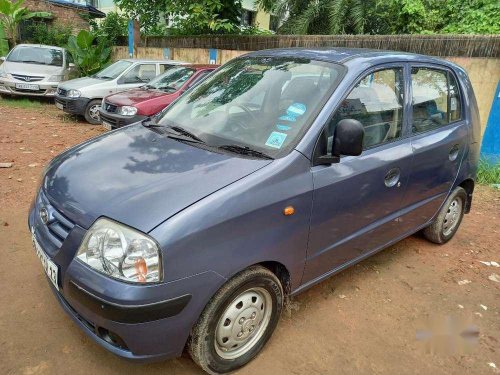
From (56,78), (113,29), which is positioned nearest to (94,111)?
(56,78)

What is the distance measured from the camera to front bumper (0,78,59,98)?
10.6 meters

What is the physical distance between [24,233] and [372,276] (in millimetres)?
3238

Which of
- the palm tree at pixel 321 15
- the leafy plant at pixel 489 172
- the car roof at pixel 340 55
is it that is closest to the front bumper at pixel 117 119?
the car roof at pixel 340 55

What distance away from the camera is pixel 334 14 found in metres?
13.3

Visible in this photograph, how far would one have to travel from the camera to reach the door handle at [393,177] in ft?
9.55

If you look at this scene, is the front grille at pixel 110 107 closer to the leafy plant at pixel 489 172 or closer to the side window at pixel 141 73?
the side window at pixel 141 73

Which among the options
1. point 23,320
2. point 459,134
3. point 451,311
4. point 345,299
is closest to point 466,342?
point 451,311

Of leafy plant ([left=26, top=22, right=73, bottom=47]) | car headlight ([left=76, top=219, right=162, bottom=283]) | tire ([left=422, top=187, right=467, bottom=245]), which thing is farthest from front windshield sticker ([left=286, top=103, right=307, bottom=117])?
leafy plant ([left=26, top=22, right=73, bottom=47])

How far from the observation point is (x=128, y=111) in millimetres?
6934

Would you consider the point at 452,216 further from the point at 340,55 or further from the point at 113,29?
the point at 113,29

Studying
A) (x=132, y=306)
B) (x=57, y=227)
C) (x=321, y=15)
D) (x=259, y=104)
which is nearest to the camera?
(x=132, y=306)

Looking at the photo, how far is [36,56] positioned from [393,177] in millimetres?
11699

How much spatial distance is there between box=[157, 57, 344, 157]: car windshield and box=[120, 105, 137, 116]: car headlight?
12.9 feet

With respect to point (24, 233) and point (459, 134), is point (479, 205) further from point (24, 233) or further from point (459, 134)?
point (24, 233)
